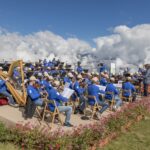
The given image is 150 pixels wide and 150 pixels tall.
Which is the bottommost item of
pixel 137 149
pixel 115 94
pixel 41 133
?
pixel 137 149

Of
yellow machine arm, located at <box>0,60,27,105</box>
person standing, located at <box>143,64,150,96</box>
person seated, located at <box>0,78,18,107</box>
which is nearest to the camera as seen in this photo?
yellow machine arm, located at <box>0,60,27,105</box>

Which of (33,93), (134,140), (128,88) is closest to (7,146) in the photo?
(33,93)

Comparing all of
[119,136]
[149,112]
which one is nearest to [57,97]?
[119,136]

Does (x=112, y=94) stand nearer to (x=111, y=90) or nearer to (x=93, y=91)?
(x=111, y=90)

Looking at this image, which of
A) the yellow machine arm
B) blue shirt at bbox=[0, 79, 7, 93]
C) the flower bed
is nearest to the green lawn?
the flower bed

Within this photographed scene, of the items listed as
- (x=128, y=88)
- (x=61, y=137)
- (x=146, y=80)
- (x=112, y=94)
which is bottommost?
(x=61, y=137)

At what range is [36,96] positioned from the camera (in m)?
11.8

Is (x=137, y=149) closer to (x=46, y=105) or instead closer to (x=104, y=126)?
(x=104, y=126)

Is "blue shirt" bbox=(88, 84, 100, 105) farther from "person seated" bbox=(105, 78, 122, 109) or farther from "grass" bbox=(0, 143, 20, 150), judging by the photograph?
"grass" bbox=(0, 143, 20, 150)

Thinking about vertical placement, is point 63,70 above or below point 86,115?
above

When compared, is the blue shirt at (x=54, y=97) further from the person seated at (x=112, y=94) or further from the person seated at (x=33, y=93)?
the person seated at (x=112, y=94)

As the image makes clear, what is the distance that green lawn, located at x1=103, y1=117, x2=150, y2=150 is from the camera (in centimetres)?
1073

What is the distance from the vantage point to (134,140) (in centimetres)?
1161

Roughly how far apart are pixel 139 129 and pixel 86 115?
2.29m
